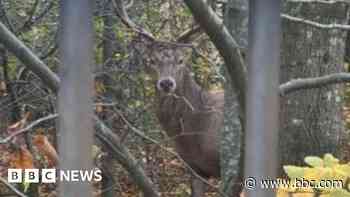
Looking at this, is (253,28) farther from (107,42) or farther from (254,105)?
(107,42)

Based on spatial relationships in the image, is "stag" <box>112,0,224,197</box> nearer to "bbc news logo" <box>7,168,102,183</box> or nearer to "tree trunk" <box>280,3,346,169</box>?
"tree trunk" <box>280,3,346,169</box>

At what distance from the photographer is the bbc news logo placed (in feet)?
3.41

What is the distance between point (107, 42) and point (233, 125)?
4.38ft

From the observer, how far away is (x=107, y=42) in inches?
202

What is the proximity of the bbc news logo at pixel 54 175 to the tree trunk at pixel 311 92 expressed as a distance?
4.20 ft

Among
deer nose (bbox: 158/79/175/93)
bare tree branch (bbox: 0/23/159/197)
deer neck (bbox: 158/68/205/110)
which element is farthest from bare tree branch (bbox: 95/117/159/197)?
deer neck (bbox: 158/68/205/110)

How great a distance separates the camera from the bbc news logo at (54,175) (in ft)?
3.41

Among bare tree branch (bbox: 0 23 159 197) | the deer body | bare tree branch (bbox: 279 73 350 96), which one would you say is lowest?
the deer body

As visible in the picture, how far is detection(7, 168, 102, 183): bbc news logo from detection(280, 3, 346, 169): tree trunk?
128 cm

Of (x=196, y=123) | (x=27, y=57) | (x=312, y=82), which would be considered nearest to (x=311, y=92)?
(x=312, y=82)

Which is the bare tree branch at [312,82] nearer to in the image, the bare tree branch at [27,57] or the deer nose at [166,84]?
the bare tree branch at [27,57]

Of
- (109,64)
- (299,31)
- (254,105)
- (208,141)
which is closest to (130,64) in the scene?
(109,64)

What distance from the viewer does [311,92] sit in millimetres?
4109

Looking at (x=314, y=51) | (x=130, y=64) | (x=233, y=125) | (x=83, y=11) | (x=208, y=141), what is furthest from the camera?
(x=208, y=141)
